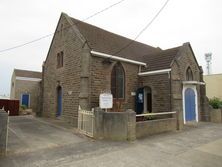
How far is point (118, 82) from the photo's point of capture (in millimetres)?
15375

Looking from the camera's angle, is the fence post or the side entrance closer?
the fence post

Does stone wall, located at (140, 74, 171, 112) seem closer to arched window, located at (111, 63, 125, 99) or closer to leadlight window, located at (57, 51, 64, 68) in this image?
arched window, located at (111, 63, 125, 99)

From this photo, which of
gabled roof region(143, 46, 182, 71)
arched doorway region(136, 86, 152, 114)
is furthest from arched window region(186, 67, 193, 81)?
arched doorway region(136, 86, 152, 114)

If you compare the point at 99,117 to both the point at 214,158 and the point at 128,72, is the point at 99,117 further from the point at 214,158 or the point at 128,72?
the point at 128,72

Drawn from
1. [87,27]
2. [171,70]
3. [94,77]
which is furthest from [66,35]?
[171,70]

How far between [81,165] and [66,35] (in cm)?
1286

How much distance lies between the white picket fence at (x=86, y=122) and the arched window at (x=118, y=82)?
424 centimetres

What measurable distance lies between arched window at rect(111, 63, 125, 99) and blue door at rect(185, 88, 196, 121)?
5868mm

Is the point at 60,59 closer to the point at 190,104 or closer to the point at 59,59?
the point at 59,59

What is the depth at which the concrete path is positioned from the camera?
659 cm

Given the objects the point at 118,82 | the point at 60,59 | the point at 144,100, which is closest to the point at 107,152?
Result: the point at 118,82

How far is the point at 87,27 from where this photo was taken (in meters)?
17.2

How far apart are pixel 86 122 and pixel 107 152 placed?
3303 millimetres

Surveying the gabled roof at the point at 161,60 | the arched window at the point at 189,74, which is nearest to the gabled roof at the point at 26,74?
the gabled roof at the point at 161,60
